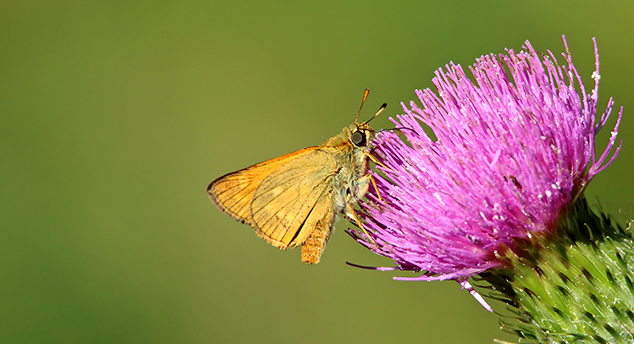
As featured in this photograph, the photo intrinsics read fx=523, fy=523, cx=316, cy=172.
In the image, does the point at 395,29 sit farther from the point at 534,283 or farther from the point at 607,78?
the point at 534,283

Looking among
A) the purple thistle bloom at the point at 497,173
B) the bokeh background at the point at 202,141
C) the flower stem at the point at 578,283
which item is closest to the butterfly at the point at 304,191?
the purple thistle bloom at the point at 497,173

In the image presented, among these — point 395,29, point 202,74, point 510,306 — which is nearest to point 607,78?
point 395,29

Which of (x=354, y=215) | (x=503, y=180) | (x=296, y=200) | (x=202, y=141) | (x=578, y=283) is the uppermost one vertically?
(x=202, y=141)

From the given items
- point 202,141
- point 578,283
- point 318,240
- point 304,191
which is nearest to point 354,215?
point 318,240

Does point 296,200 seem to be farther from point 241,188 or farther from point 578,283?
point 578,283

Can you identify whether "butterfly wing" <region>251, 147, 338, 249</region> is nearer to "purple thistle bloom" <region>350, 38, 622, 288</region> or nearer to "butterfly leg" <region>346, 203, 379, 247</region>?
"butterfly leg" <region>346, 203, 379, 247</region>

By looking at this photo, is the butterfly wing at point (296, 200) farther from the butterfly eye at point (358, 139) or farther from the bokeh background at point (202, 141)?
the bokeh background at point (202, 141)
